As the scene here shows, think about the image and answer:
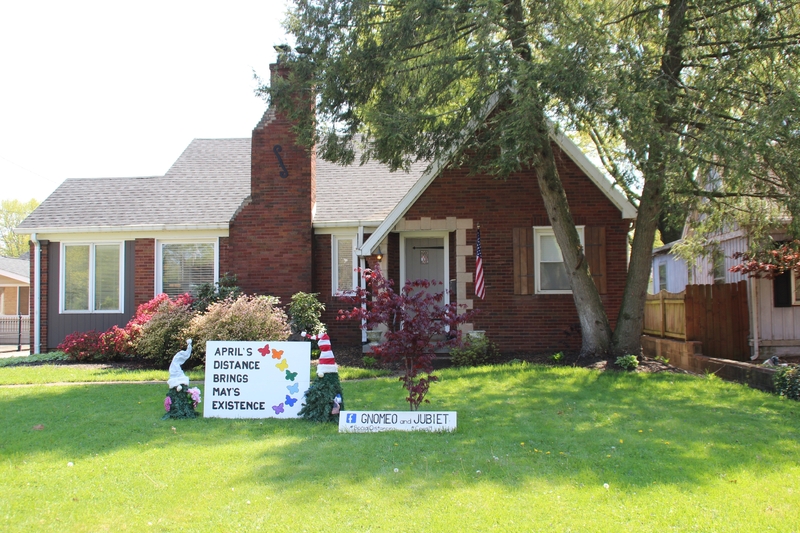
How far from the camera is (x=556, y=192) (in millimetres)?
12266

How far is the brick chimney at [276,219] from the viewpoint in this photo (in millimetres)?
15820

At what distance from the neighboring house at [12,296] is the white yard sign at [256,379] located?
23.1 metres

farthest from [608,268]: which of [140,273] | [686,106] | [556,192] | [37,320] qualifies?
[37,320]

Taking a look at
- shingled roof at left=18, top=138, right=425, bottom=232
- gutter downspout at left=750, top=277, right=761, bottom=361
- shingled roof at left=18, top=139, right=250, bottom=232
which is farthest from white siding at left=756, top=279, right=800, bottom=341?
shingled roof at left=18, top=139, right=250, bottom=232

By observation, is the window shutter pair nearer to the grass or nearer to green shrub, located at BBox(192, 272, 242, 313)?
the grass

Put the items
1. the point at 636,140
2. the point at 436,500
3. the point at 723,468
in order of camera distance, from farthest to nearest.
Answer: the point at 636,140
the point at 723,468
the point at 436,500

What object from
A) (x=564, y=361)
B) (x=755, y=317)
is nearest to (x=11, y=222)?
(x=564, y=361)

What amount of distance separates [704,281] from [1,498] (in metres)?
18.4

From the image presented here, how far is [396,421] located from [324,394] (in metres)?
1.03

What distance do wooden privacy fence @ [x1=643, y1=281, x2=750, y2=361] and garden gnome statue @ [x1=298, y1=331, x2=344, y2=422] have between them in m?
8.31

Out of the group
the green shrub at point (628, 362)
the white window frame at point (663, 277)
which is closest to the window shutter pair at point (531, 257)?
the green shrub at point (628, 362)

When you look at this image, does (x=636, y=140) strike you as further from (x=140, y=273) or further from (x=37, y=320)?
(x=37, y=320)

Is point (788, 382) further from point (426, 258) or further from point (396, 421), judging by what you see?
point (426, 258)

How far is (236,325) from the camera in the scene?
39.9 ft
